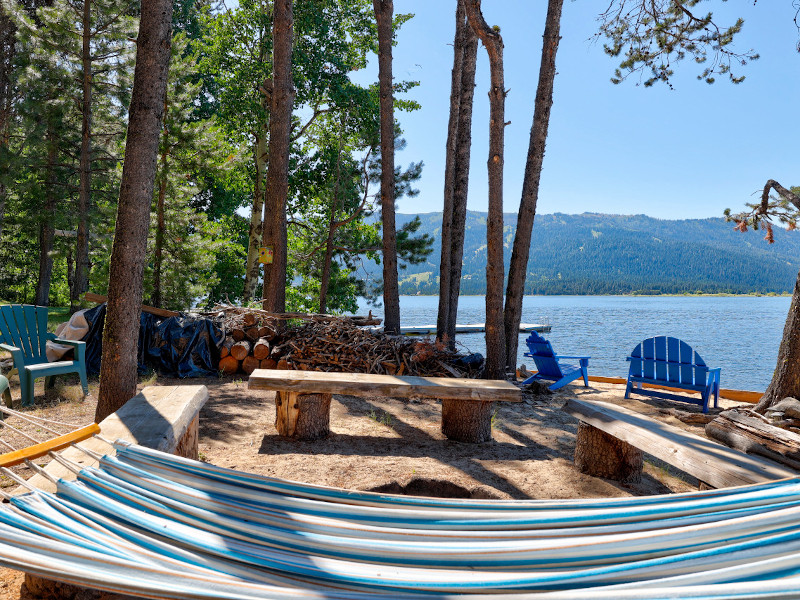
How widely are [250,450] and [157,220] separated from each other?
24.3 feet

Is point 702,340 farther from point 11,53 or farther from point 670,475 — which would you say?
point 11,53

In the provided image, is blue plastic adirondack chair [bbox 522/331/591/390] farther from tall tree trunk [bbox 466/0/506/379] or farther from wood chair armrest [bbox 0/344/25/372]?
wood chair armrest [bbox 0/344/25/372]

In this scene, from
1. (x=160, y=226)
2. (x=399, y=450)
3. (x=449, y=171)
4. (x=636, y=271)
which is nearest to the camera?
(x=399, y=450)

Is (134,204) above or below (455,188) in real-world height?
below

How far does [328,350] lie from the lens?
20.9 feet

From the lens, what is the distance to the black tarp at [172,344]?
604cm

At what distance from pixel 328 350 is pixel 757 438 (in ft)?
16.0

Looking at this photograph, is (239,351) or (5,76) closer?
(239,351)

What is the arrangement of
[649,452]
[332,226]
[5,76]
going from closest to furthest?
[649,452] < [5,76] < [332,226]

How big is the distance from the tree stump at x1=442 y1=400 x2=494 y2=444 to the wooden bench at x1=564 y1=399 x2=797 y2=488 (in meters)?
0.82

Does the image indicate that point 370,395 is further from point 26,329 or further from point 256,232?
point 256,232

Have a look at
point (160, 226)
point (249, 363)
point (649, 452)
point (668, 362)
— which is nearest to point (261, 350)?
point (249, 363)

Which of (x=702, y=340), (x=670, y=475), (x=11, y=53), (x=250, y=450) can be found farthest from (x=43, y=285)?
(x=702, y=340)

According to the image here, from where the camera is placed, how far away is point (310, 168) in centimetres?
1447
